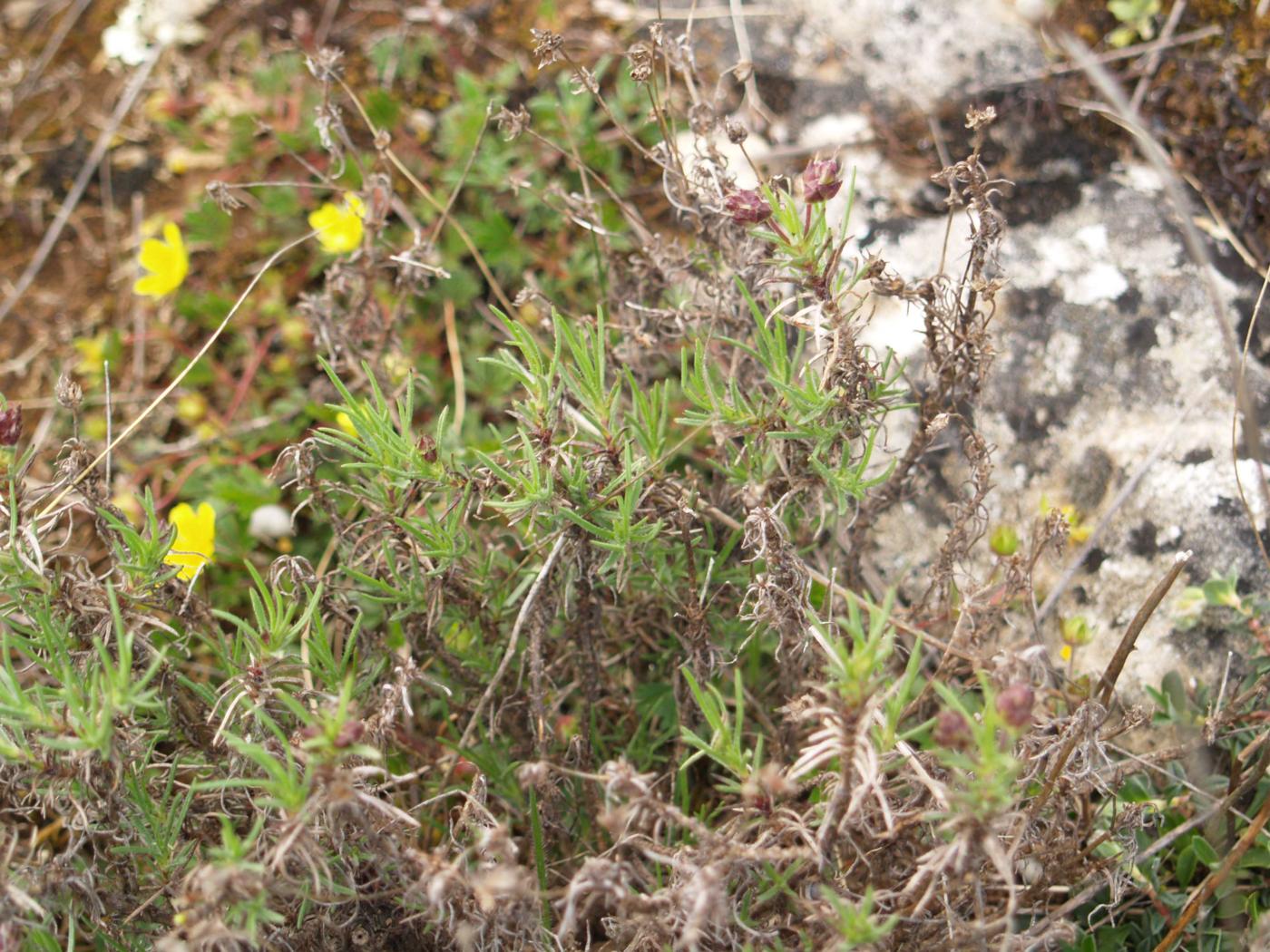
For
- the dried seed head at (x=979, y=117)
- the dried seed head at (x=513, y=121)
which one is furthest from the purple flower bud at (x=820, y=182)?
the dried seed head at (x=513, y=121)

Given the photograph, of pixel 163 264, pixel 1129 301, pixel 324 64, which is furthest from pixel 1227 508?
pixel 163 264

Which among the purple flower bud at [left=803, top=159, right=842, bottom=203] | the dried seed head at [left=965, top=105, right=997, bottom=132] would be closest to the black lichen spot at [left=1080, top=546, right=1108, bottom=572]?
the dried seed head at [left=965, top=105, right=997, bottom=132]

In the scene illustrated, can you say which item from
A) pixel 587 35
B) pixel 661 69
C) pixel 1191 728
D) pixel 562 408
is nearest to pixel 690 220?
pixel 562 408

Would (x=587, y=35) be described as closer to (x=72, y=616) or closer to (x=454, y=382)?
(x=454, y=382)

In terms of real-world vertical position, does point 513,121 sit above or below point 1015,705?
above

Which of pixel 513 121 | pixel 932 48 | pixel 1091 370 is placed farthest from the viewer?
pixel 932 48

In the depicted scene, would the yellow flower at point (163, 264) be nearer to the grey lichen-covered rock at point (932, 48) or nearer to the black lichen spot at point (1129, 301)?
the grey lichen-covered rock at point (932, 48)

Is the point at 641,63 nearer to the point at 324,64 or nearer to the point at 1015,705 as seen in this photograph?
the point at 324,64
